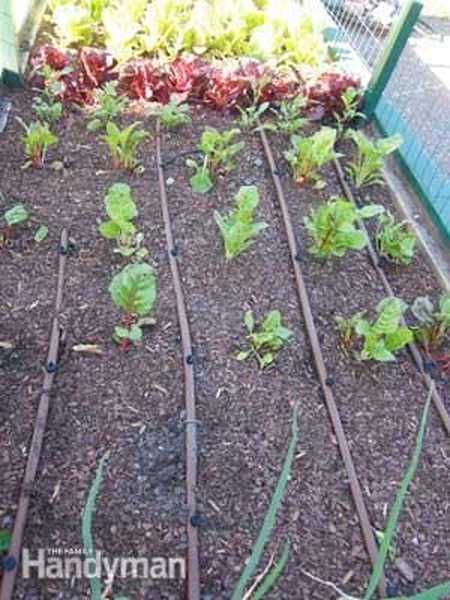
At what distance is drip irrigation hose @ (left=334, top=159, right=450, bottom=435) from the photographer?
2.33m

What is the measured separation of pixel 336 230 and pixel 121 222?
1.08 m

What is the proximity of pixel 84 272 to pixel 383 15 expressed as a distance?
16.3 ft

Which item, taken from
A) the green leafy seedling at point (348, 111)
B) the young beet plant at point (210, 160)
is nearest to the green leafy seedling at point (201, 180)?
the young beet plant at point (210, 160)

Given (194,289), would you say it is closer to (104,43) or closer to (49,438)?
(49,438)

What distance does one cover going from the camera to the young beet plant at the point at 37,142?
3.02 meters

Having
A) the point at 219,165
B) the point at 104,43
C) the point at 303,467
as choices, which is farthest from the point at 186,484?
the point at 104,43

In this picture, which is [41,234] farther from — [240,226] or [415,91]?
[415,91]

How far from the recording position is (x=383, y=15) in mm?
5820

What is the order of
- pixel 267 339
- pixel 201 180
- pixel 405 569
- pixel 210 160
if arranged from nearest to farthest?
pixel 405 569, pixel 267 339, pixel 201 180, pixel 210 160

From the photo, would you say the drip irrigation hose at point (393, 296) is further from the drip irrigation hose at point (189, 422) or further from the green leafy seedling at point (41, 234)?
the green leafy seedling at point (41, 234)

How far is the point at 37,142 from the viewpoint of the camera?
120 inches

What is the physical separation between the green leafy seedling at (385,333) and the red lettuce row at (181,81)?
6.99ft

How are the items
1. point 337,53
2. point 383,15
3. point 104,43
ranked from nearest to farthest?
point 104,43, point 337,53, point 383,15

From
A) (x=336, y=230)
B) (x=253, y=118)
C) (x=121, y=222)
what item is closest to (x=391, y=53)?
(x=253, y=118)
